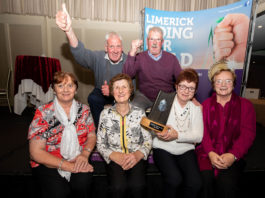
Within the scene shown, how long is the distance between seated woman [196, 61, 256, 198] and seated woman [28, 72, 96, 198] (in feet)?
3.20

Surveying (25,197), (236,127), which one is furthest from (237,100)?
(25,197)

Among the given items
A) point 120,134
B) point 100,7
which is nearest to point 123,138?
point 120,134

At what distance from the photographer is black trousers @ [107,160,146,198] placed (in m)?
1.26

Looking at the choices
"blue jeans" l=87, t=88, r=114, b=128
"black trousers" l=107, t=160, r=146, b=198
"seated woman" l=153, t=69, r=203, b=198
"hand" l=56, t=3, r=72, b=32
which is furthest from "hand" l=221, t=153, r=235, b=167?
"hand" l=56, t=3, r=72, b=32

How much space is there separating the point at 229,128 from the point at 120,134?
942 mm

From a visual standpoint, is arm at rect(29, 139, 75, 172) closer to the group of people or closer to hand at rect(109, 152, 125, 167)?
the group of people

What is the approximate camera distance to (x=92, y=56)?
92.2 inches

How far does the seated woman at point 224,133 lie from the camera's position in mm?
1401

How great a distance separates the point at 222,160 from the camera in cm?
139

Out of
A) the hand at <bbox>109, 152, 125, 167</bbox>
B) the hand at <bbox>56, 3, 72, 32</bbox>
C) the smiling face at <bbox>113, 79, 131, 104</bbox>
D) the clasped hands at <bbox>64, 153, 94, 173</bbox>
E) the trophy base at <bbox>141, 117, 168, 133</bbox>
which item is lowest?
the clasped hands at <bbox>64, 153, 94, 173</bbox>

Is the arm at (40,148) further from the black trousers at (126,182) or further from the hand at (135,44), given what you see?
the hand at (135,44)

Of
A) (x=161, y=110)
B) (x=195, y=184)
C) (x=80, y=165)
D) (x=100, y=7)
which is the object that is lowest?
(x=195, y=184)

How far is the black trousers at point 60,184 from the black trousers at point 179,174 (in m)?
0.60

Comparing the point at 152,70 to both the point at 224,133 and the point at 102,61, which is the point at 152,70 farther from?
the point at 224,133
